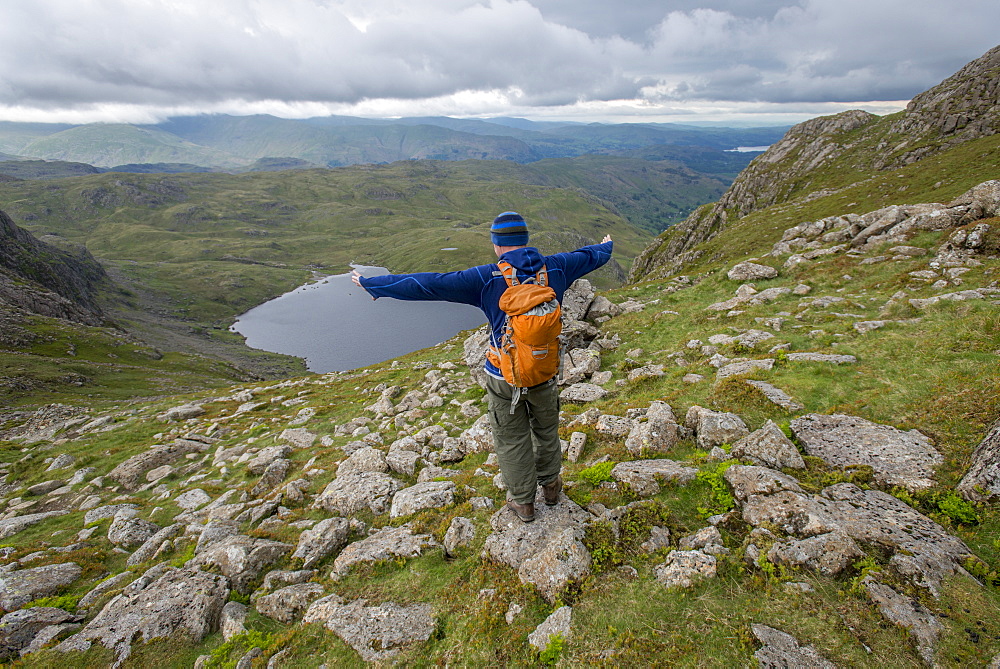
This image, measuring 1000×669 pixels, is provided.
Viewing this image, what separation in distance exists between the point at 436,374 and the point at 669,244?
12436 centimetres

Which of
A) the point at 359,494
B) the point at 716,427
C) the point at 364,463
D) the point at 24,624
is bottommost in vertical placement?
the point at 364,463

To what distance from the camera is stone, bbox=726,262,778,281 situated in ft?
83.4

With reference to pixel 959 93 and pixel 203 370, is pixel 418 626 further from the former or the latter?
pixel 959 93

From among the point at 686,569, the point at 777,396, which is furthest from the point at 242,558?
the point at 777,396

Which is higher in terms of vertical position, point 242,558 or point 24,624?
point 242,558

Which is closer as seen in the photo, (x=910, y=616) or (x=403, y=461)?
(x=910, y=616)

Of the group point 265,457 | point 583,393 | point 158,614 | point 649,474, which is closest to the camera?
point 158,614

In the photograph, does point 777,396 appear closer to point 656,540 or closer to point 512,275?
point 656,540

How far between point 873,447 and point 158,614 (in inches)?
543

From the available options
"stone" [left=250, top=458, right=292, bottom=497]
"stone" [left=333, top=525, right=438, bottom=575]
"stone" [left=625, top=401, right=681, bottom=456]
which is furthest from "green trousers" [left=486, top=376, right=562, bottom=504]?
"stone" [left=250, top=458, right=292, bottom=497]

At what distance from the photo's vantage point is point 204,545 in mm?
9898

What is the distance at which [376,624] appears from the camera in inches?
253

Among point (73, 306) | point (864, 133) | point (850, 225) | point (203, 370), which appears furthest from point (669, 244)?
point (73, 306)

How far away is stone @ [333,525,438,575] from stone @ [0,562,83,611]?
6.95 m
